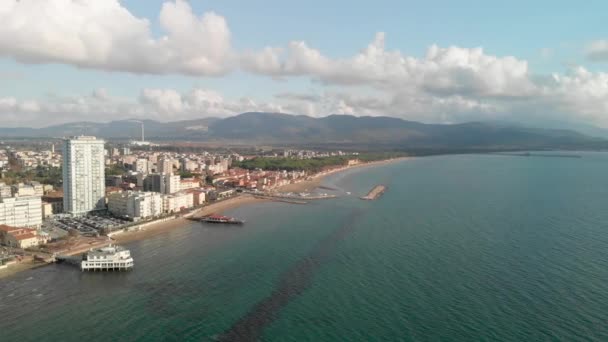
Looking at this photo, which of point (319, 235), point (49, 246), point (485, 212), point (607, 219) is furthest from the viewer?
point (485, 212)

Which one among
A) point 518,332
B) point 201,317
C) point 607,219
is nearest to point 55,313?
point 201,317

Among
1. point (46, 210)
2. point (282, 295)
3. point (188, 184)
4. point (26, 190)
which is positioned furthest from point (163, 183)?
point (282, 295)

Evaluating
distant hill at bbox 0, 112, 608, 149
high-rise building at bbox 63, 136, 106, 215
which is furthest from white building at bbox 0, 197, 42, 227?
distant hill at bbox 0, 112, 608, 149

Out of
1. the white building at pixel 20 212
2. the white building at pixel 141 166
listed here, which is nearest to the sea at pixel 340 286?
the white building at pixel 20 212

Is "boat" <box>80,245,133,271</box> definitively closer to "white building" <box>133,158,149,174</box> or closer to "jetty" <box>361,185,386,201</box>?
"jetty" <box>361,185,386,201</box>

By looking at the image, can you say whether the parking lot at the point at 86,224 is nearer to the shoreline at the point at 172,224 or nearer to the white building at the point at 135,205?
the white building at the point at 135,205

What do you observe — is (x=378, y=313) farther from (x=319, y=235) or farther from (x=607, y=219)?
(x=607, y=219)

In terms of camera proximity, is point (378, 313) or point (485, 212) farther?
point (485, 212)

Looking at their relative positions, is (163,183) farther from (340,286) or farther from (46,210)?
(340,286)
